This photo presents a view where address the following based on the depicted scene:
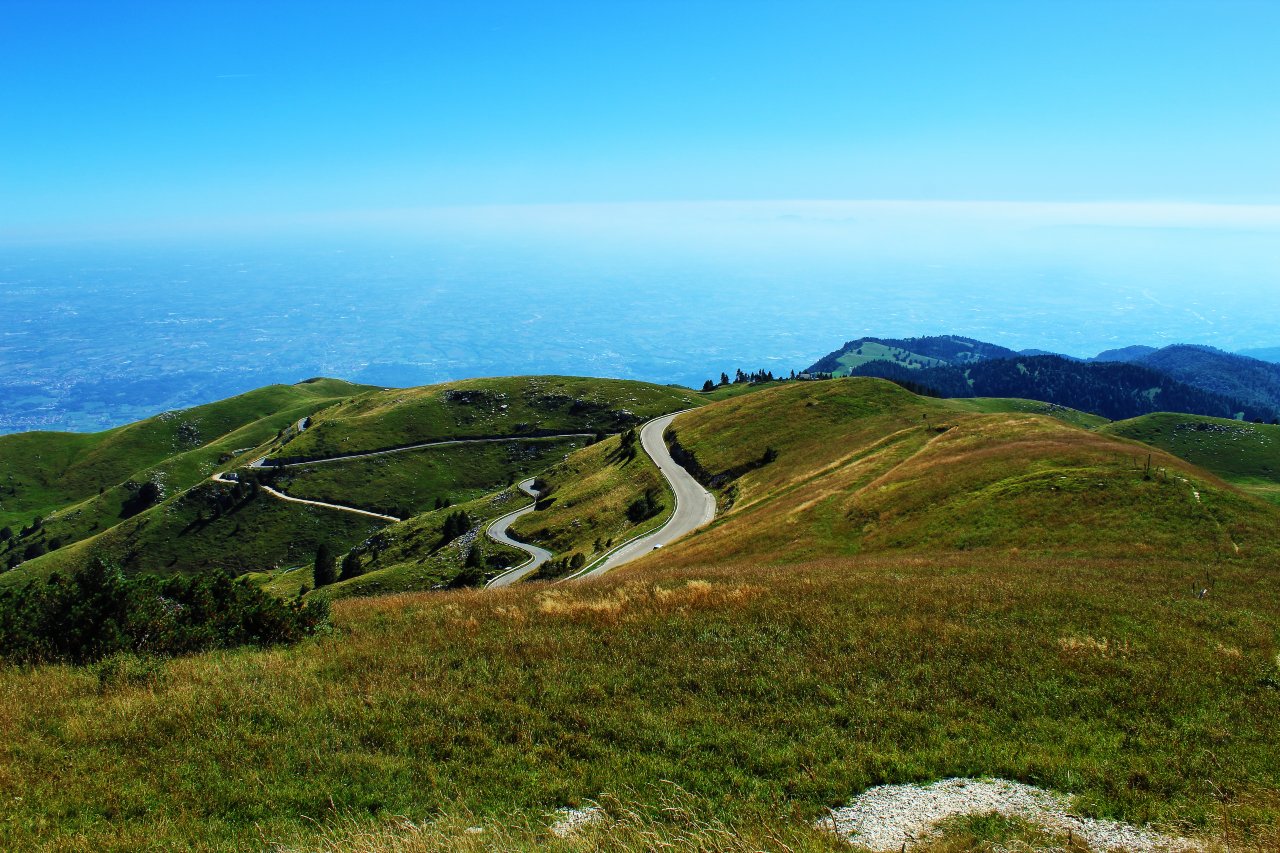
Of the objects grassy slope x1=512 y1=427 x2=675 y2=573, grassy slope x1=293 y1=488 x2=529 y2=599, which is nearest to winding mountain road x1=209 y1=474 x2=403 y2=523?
grassy slope x1=293 y1=488 x2=529 y2=599

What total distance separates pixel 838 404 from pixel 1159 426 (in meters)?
127

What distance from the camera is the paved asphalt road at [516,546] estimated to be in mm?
74875

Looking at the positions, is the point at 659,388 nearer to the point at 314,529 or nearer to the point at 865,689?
the point at 314,529

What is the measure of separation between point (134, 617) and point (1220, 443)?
20239 cm

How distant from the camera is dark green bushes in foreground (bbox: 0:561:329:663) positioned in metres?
15.3

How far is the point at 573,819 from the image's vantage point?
9.67 m

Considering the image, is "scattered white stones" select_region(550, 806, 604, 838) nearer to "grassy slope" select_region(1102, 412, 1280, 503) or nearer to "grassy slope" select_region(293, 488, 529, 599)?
"grassy slope" select_region(293, 488, 529, 599)

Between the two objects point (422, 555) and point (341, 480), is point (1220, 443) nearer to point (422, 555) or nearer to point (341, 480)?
point (422, 555)

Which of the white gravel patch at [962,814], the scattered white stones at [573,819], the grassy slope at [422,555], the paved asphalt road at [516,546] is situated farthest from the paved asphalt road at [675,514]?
the white gravel patch at [962,814]

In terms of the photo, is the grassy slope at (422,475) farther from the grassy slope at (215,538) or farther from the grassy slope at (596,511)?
the grassy slope at (596,511)

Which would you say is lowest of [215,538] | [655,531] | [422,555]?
[215,538]

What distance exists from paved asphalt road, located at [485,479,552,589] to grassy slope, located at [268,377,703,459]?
2263 inches

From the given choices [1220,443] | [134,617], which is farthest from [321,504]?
[1220,443]

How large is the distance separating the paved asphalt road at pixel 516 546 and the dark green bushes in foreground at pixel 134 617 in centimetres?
4320
